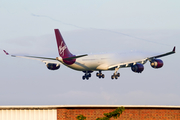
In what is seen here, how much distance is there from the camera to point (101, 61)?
92.2 meters

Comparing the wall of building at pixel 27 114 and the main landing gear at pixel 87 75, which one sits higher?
the main landing gear at pixel 87 75

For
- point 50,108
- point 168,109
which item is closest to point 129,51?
point 168,109

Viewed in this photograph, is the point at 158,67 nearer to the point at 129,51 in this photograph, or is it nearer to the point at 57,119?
the point at 129,51

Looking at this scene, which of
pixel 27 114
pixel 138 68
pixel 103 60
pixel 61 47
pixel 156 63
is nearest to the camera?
pixel 27 114

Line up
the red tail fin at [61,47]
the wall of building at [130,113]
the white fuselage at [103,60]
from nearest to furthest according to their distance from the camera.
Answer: the wall of building at [130,113]
the red tail fin at [61,47]
the white fuselage at [103,60]

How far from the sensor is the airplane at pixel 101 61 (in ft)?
276

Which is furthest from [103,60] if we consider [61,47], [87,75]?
[61,47]

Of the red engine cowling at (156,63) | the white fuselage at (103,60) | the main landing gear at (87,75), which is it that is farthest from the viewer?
the main landing gear at (87,75)

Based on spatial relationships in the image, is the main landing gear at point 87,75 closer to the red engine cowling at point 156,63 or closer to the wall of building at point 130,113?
the red engine cowling at point 156,63

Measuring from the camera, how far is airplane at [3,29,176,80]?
84.1 metres

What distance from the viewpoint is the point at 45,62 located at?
92562 mm

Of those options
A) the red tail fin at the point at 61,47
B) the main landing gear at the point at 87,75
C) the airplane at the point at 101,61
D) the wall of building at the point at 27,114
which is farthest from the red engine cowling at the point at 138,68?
the wall of building at the point at 27,114

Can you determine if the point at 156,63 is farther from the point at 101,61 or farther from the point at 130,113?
the point at 130,113

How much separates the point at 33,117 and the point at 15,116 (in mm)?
2634
